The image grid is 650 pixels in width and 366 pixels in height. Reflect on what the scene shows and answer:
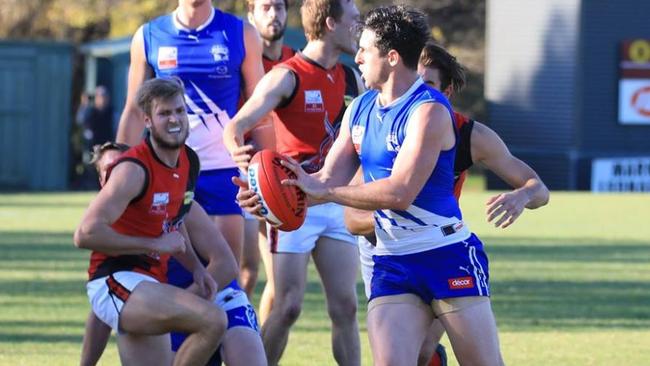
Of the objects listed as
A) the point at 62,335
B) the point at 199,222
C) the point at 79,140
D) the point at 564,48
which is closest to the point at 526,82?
the point at 564,48

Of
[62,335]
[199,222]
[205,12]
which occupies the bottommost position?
[62,335]

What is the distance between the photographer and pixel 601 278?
47.5 ft

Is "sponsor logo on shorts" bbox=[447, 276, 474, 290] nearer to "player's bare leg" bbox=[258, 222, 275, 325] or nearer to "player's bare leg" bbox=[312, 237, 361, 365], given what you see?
"player's bare leg" bbox=[312, 237, 361, 365]

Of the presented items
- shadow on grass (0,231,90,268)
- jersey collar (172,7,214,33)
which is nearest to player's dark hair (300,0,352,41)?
jersey collar (172,7,214,33)

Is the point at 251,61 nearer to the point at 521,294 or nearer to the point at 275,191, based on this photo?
the point at 275,191

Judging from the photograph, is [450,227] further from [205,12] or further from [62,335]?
[62,335]

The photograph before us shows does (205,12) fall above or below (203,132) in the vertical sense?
above

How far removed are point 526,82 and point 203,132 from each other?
2647 cm

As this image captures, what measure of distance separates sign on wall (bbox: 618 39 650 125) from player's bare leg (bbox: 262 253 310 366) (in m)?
25.1

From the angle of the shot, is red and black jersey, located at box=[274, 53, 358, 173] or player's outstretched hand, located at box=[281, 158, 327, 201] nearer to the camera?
player's outstretched hand, located at box=[281, 158, 327, 201]

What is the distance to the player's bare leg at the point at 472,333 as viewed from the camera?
20.3ft

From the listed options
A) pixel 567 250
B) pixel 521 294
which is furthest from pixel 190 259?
pixel 567 250

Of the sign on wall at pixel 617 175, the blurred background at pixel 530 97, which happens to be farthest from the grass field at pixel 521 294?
the sign on wall at pixel 617 175

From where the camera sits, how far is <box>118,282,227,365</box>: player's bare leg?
6848 mm
